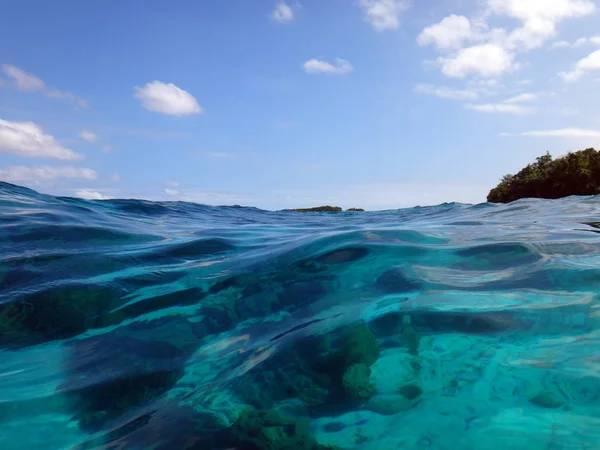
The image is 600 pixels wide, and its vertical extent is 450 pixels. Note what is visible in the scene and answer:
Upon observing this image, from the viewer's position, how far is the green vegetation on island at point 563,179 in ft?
96.0

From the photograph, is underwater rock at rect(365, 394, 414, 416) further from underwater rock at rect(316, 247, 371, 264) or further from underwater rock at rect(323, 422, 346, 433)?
underwater rock at rect(316, 247, 371, 264)

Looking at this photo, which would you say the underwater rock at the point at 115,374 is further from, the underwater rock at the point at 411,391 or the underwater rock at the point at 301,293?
the underwater rock at the point at 411,391

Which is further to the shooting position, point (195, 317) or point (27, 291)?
point (27, 291)

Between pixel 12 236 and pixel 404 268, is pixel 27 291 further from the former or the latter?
pixel 404 268

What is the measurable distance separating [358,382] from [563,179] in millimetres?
34946

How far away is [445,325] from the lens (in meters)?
1.98

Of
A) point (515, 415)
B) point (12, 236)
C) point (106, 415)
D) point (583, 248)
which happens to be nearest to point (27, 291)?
point (106, 415)

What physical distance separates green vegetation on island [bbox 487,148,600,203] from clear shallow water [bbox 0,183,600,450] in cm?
3063

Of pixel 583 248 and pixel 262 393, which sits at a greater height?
pixel 583 248

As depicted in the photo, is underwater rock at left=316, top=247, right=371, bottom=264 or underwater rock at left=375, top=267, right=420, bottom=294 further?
underwater rock at left=316, top=247, right=371, bottom=264

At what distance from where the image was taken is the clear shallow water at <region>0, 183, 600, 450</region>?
56.3 inches

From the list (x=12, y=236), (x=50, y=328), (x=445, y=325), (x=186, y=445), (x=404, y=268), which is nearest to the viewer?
(x=186, y=445)

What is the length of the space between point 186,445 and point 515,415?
1.12m

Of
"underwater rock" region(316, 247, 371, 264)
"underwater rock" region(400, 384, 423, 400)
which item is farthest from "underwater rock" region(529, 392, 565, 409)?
"underwater rock" region(316, 247, 371, 264)
